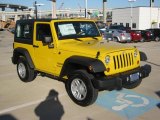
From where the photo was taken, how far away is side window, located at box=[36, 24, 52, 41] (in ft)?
24.1

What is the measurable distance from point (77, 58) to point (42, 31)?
1.83 metres

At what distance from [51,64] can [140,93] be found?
2586 millimetres

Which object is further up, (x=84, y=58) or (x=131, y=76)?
(x=84, y=58)

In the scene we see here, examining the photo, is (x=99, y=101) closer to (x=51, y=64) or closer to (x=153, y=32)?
(x=51, y=64)

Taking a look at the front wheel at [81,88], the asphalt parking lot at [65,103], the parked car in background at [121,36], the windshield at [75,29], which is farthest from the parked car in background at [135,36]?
the front wheel at [81,88]

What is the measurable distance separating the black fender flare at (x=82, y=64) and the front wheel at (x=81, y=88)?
0.75 ft

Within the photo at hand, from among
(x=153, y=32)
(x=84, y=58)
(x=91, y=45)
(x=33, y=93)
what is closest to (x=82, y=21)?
(x=91, y=45)

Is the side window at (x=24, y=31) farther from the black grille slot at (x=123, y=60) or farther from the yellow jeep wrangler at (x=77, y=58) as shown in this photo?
the black grille slot at (x=123, y=60)

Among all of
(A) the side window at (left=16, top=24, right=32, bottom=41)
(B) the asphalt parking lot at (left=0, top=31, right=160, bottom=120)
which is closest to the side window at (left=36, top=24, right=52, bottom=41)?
(A) the side window at (left=16, top=24, right=32, bottom=41)

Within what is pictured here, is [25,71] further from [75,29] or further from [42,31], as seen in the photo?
[75,29]

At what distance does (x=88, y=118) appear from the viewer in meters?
5.61

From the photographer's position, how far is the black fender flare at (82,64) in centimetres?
582

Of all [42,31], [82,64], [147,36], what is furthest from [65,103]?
[147,36]

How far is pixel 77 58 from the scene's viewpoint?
635 centimetres
